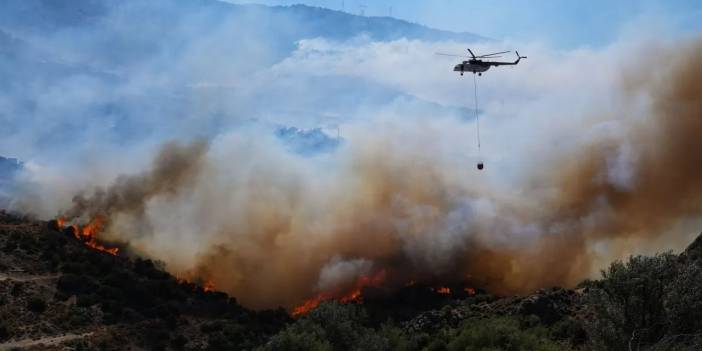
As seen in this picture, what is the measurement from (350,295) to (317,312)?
36.7m

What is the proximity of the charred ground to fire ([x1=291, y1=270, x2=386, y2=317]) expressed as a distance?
1025 millimetres

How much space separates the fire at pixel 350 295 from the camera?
91719 millimetres

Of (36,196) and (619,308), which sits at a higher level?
(36,196)

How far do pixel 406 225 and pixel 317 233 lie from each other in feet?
47.1

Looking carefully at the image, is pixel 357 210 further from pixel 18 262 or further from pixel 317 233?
pixel 18 262

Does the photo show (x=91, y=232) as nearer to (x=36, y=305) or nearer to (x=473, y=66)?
(x=36, y=305)

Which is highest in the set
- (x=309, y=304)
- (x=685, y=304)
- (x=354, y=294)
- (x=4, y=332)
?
(x=354, y=294)

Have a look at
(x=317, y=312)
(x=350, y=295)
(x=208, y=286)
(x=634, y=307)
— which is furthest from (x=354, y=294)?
(x=634, y=307)

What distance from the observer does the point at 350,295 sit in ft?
304

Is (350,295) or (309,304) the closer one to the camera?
(350,295)

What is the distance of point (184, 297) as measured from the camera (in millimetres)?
87062

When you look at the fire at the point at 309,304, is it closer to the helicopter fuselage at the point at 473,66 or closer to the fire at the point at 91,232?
the fire at the point at 91,232

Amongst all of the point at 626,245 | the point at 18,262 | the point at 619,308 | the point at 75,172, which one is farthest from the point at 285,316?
the point at 75,172

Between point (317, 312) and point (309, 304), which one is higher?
point (309, 304)
